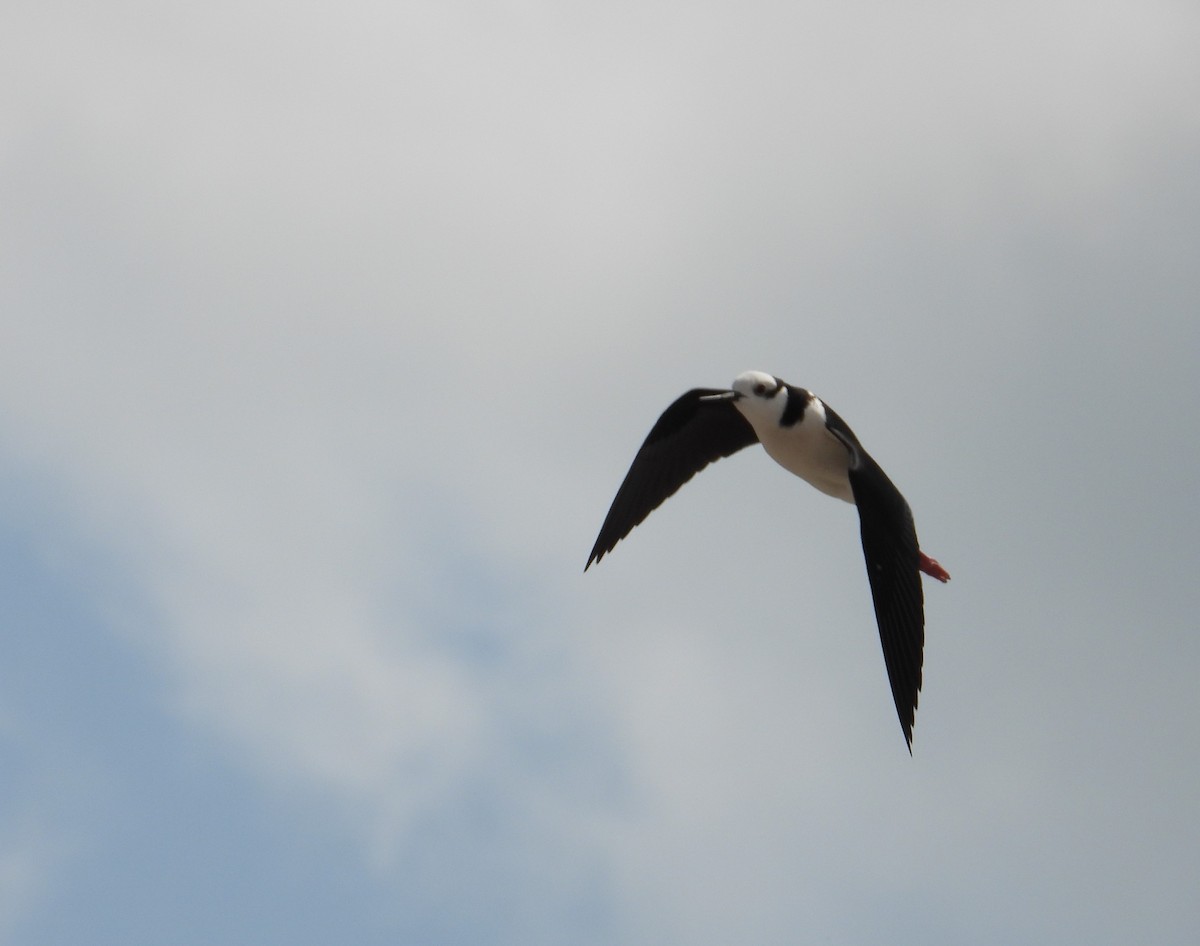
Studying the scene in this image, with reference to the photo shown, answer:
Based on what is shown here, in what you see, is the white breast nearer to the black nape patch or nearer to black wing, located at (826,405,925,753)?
the black nape patch

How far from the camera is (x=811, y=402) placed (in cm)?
1210

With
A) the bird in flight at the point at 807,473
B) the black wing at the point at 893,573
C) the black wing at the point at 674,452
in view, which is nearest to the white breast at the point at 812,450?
the bird in flight at the point at 807,473

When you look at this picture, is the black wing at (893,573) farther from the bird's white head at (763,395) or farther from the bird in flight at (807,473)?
the bird's white head at (763,395)

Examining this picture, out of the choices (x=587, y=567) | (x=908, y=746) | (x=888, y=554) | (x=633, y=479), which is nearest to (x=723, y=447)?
(x=633, y=479)

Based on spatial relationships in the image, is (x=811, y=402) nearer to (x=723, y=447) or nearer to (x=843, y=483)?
(x=843, y=483)

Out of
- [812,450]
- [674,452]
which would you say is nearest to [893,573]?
[812,450]

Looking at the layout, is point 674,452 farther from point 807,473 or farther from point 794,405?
point 794,405

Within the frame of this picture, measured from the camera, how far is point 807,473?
1259 cm

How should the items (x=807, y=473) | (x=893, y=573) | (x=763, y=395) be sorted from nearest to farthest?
(x=893, y=573) < (x=763, y=395) < (x=807, y=473)

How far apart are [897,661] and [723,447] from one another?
367cm

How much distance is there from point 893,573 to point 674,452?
312cm

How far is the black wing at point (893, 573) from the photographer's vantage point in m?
10.3

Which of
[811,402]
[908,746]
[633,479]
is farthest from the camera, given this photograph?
[633,479]

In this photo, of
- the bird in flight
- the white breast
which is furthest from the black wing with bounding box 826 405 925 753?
the white breast
